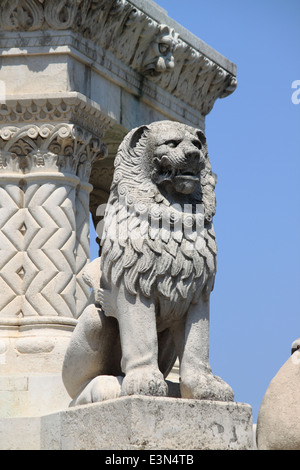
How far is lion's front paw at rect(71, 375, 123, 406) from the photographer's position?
24.7ft

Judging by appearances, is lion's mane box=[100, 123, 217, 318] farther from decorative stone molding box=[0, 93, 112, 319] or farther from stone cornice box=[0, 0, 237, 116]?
stone cornice box=[0, 0, 237, 116]

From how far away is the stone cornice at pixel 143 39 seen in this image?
12086 millimetres

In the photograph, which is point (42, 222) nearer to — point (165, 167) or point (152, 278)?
point (165, 167)

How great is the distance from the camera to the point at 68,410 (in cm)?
766

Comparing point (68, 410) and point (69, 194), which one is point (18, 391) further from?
point (68, 410)

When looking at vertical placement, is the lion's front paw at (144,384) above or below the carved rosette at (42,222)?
below

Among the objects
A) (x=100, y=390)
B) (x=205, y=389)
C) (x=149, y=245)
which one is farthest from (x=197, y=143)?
(x=100, y=390)

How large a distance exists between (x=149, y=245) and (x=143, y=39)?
5933 millimetres

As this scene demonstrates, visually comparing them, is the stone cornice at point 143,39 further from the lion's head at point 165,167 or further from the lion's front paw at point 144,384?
the lion's front paw at point 144,384

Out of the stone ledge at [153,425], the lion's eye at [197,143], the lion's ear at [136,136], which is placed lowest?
the stone ledge at [153,425]

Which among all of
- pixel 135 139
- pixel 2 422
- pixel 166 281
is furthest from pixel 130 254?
pixel 2 422

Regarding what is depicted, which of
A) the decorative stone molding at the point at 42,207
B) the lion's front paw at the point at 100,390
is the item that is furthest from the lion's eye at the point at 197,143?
the decorative stone molding at the point at 42,207

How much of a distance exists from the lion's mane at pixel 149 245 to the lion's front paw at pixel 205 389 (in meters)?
0.48

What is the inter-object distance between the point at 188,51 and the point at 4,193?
128 inches
